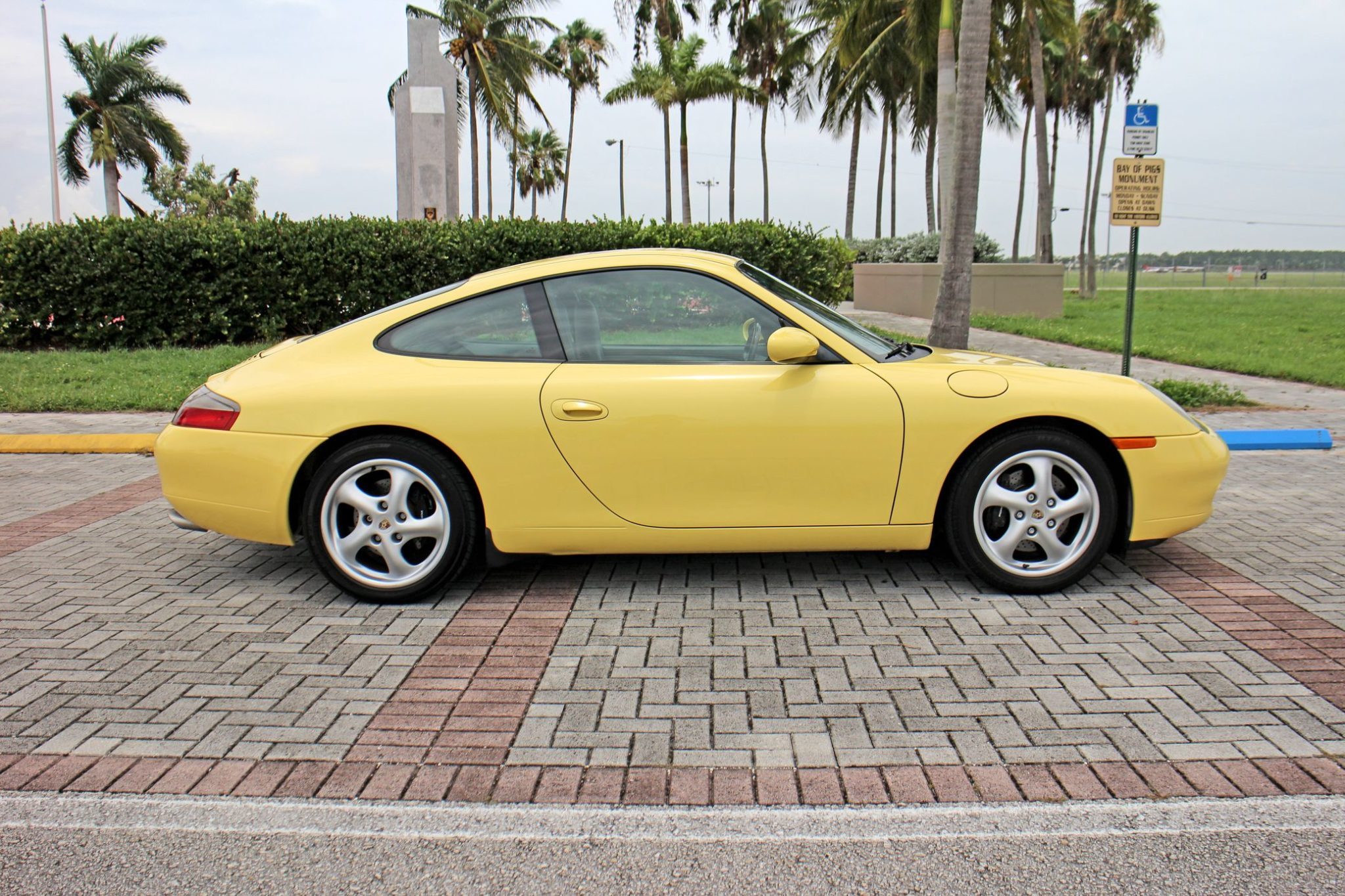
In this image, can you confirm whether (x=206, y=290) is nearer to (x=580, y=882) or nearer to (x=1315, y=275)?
(x=580, y=882)

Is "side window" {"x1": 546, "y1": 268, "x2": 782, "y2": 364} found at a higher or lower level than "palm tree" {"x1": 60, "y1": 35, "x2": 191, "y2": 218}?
lower

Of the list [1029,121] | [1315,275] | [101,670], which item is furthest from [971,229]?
[1315,275]

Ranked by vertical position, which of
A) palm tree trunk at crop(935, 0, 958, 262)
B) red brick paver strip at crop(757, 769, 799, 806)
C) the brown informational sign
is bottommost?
red brick paver strip at crop(757, 769, 799, 806)

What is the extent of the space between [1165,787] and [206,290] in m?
14.0

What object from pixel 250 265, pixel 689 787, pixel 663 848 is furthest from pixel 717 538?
pixel 250 265

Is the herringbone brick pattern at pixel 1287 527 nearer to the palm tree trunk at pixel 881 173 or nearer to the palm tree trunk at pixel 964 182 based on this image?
the palm tree trunk at pixel 964 182

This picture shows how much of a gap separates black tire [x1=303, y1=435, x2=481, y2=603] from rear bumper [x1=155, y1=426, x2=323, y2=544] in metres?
0.12

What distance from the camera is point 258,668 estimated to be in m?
3.69

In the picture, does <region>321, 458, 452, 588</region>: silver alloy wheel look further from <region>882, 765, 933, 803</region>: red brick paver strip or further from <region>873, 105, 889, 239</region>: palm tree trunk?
<region>873, 105, 889, 239</region>: palm tree trunk

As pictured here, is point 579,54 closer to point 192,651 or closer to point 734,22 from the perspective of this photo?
point 734,22

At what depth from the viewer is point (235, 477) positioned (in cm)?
436

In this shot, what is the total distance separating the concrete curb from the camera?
8289 mm

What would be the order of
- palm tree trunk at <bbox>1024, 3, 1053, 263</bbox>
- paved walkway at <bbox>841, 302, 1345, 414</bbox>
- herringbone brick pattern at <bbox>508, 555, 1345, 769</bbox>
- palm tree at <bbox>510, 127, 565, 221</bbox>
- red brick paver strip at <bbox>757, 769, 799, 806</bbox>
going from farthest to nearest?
palm tree at <bbox>510, 127, 565, 221</bbox> → palm tree trunk at <bbox>1024, 3, 1053, 263</bbox> → paved walkway at <bbox>841, 302, 1345, 414</bbox> → herringbone brick pattern at <bbox>508, 555, 1345, 769</bbox> → red brick paver strip at <bbox>757, 769, 799, 806</bbox>

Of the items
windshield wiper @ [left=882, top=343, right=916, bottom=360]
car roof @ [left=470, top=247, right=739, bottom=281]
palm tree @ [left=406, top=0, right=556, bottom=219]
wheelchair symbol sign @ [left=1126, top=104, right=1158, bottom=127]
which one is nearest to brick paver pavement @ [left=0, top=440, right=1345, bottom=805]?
windshield wiper @ [left=882, top=343, right=916, bottom=360]
